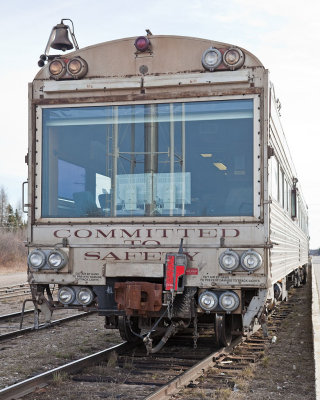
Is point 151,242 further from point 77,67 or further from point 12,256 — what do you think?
point 12,256

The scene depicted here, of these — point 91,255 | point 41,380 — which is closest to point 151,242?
point 91,255

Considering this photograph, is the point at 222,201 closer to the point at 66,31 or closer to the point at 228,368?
the point at 228,368

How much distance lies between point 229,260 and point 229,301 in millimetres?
446

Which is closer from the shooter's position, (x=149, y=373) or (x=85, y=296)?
(x=149, y=373)

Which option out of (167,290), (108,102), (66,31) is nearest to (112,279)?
(167,290)

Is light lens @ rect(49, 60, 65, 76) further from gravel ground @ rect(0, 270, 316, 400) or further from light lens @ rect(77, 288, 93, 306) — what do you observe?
gravel ground @ rect(0, 270, 316, 400)

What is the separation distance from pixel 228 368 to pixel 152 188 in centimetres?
224

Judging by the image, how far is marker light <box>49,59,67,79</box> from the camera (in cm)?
731

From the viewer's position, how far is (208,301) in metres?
6.68

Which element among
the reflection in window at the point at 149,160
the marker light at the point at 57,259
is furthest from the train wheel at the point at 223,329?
the marker light at the point at 57,259

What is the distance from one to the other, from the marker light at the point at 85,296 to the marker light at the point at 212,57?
111 inches

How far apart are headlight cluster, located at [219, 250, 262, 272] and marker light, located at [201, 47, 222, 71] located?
2059 millimetres

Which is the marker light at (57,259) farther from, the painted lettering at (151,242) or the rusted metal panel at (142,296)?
the painted lettering at (151,242)

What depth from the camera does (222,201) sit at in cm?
681
